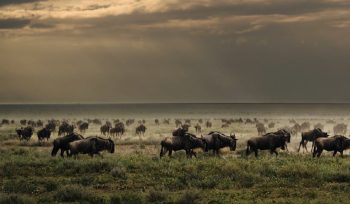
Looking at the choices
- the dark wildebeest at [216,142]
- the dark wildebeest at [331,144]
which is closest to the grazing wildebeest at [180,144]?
the dark wildebeest at [216,142]

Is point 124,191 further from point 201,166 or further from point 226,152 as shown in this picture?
point 226,152

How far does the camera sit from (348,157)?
92.4 ft

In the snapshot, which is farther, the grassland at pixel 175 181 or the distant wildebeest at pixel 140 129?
the distant wildebeest at pixel 140 129

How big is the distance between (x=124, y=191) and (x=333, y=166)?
35.0 ft

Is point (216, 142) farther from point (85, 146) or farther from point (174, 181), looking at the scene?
point (174, 181)

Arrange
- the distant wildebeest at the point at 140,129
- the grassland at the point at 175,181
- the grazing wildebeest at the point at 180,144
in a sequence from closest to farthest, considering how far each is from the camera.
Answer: the grassland at the point at 175,181 < the grazing wildebeest at the point at 180,144 < the distant wildebeest at the point at 140,129

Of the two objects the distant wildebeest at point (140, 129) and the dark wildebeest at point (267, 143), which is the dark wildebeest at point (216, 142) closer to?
the dark wildebeest at point (267, 143)

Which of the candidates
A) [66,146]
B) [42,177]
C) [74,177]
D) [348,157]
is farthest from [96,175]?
[348,157]

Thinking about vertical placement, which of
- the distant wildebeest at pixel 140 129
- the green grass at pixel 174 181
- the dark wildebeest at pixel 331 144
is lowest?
the green grass at pixel 174 181

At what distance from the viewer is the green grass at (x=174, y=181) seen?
58.3ft

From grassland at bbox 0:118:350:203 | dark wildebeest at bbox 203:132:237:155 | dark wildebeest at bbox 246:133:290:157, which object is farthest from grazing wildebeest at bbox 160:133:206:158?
dark wildebeest at bbox 246:133:290:157

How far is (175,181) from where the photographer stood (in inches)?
808

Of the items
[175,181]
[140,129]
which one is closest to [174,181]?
[175,181]

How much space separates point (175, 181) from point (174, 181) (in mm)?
63
